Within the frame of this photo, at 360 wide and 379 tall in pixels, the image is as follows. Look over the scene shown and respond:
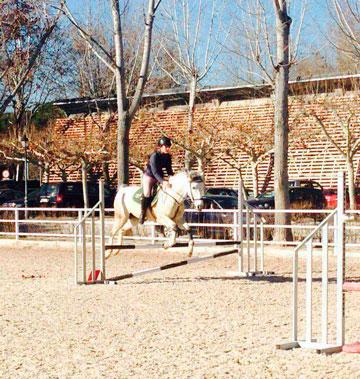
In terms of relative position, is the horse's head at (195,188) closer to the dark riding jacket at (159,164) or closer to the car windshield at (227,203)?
the dark riding jacket at (159,164)

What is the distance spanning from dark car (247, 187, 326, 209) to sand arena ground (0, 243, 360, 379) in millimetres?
11130

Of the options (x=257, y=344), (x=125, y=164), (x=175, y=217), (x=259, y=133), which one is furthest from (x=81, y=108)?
(x=257, y=344)

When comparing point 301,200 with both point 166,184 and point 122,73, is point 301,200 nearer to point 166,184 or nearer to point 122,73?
point 122,73

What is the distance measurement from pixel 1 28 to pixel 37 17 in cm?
215

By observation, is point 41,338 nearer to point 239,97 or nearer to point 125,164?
point 125,164

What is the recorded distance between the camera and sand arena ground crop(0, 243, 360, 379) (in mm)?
8719

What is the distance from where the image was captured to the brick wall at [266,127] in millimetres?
39719

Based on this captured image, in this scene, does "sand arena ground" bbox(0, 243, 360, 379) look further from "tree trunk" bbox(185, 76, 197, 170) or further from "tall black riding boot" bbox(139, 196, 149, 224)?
"tree trunk" bbox(185, 76, 197, 170)

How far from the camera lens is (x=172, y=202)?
1689 cm

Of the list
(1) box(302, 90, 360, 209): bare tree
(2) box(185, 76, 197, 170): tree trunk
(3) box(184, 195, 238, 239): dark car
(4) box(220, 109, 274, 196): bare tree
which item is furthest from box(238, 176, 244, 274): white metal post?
(2) box(185, 76, 197, 170): tree trunk

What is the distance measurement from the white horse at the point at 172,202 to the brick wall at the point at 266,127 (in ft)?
66.2

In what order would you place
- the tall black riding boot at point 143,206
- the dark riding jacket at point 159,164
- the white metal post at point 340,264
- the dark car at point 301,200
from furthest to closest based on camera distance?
the dark car at point 301,200 → the tall black riding boot at point 143,206 → the dark riding jacket at point 159,164 → the white metal post at point 340,264

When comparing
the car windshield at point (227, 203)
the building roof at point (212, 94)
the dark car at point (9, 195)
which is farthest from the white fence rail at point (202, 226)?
the building roof at point (212, 94)

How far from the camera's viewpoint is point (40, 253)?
25078 mm
